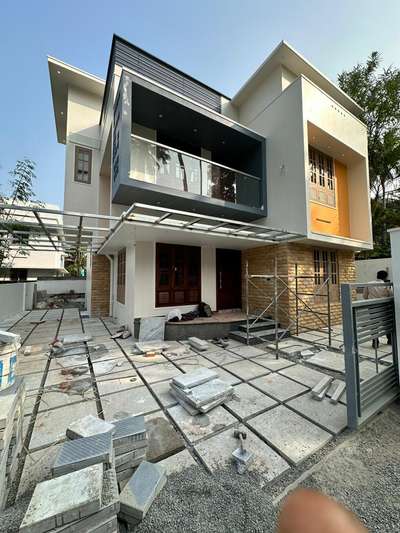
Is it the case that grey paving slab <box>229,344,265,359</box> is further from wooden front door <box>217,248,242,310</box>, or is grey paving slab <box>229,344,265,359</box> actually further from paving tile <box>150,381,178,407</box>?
wooden front door <box>217,248,242,310</box>

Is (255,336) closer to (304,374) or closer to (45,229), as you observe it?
(304,374)

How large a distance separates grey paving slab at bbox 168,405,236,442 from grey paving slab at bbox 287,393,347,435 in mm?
979

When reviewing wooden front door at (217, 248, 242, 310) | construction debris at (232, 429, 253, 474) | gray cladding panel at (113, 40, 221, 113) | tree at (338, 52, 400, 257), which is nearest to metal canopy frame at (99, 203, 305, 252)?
wooden front door at (217, 248, 242, 310)

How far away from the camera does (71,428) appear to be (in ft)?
6.72

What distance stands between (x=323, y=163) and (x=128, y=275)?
833 centimetres

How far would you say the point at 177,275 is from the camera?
23.8 feet

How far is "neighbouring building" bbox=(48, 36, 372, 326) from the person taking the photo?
6.26 meters

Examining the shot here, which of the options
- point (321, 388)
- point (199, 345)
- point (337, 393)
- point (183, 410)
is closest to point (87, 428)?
point (183, 410)

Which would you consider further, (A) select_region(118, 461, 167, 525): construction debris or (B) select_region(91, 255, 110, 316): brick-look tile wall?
(B) select_region(91, 255, 110, 316): brick-look tile wall

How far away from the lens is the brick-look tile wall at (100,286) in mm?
9914

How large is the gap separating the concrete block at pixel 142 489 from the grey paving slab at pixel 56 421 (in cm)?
119

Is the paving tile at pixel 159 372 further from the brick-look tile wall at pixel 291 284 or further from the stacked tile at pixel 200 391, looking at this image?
the brick-look tile wall at pixel 291 284

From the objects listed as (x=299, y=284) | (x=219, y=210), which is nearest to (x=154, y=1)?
(x=219, y=210)

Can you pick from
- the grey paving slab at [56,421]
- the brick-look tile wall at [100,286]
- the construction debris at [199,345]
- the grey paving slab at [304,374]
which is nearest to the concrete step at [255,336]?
the construction debris at [199,345]
